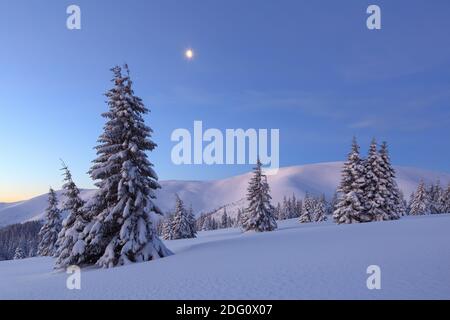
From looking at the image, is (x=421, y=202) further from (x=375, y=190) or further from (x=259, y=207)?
(x=259, y=207)

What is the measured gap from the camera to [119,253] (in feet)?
69.4

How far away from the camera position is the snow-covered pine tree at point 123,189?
20.9 metres

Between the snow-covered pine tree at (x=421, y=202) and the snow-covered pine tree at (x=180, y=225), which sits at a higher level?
the snow-covered pine tree at (x=421, y=202)

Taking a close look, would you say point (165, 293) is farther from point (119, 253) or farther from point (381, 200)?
point (381, 200)

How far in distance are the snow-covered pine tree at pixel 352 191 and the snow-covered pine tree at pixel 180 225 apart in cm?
2889

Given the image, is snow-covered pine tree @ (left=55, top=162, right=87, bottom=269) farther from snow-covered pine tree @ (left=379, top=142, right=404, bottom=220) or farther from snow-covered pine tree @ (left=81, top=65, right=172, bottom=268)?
snow-covered pine tree @ (left=379, top=142, right=404, bottom=220)

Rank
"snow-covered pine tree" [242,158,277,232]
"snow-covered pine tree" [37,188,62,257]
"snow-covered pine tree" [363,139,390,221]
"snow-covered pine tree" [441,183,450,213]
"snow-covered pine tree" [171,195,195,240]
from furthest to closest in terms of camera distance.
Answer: "snow-covered pine tree" [441,183,450,213]
"snow-covered pine tree" [171,195,195,240]
"snow-covered pine tree" [242,158,277,232]
"snow-covered pine tree" [37,188,62,257]
"snow-covered pine tree" [363,139,390,221]

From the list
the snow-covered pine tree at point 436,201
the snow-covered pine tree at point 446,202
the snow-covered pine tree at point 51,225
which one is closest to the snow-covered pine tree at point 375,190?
the snow-covered pine tree at point 436,201

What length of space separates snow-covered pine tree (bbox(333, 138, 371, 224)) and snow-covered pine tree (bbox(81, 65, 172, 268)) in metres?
27.8

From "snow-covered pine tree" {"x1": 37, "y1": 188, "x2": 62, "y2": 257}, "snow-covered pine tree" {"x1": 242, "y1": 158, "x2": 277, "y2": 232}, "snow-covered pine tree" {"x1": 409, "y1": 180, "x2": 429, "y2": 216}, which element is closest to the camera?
"snow-covered pine tree" {"x1": 37, "y1": 188, "x2": 62, "y2": 257}

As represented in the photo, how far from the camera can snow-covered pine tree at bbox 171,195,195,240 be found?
61.8 meters

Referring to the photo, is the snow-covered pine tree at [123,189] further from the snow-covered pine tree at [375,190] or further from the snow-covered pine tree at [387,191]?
the snow-covered pine tree at [387,191]

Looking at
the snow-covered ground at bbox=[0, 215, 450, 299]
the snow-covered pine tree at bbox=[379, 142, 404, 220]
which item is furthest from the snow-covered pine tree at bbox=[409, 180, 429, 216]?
the snow-covered ground at bbox=[0, 215, 450, 299]
